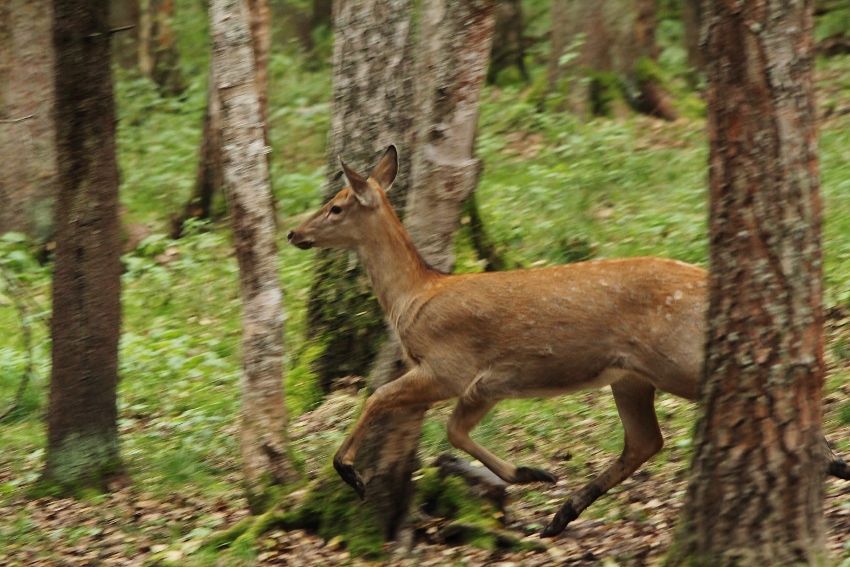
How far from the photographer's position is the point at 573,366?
6.96m

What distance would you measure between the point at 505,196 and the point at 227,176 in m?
6.54

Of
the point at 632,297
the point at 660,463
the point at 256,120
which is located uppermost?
the point at 256,120

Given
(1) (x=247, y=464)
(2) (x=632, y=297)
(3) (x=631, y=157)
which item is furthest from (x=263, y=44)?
(2) (x=632, y=297)

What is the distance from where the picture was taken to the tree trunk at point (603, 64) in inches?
648

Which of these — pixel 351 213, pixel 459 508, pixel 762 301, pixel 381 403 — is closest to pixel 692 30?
pixel 351 213

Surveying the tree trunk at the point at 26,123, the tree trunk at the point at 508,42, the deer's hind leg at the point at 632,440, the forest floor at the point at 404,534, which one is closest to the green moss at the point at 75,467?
the forest floor at the point at 404,534

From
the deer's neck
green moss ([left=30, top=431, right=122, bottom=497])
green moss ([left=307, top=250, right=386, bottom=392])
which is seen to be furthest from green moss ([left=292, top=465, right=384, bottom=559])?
green moss ([left=307, top=250, right=386, bottom=392])

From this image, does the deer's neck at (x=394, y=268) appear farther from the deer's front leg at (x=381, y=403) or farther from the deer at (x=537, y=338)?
the deer's front leg at (x=381, y=403)

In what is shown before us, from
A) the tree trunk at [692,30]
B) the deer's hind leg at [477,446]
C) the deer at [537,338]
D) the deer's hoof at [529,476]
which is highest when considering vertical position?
the tree trunk at [692,30]

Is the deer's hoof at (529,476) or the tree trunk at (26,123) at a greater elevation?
the tree trunk at (26,123)

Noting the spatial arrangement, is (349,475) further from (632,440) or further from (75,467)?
(75,467)

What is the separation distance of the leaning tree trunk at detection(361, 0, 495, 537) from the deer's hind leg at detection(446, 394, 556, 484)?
0.90 feet

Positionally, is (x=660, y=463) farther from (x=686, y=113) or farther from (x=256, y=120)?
(x=686, y=113)

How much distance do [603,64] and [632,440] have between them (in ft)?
34.0
